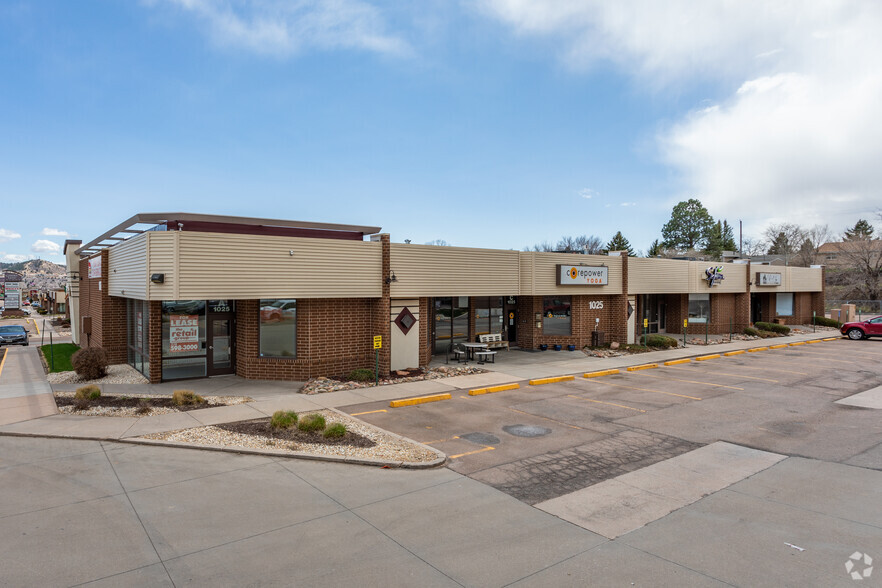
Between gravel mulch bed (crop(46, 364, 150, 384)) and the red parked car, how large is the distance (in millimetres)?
38393

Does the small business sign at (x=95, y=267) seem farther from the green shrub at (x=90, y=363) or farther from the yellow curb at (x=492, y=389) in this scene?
the yellow curb at (x=492, y=389)

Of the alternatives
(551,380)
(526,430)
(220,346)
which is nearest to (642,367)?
(551,380)

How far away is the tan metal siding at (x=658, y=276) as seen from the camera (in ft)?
87.4

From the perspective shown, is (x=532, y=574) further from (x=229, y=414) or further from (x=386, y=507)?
(x=229, y=414)

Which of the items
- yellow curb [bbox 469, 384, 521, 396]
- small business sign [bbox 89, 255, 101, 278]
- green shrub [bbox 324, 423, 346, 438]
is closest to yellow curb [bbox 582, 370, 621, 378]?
yellow curb [bbox 469, 384, 521, 396]

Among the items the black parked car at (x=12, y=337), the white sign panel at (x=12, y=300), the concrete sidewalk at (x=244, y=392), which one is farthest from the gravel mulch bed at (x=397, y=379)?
the white sign panel at (x=12, y=300)

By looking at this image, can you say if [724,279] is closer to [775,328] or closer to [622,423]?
[775,328]

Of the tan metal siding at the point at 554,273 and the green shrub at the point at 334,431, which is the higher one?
the tan metal siding at the point at 554,273

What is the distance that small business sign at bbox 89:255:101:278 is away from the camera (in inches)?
790

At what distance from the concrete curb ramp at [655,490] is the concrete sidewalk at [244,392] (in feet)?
24.3

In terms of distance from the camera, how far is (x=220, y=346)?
17.1 m

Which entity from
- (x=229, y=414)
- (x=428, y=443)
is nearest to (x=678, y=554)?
(x=428, y=443)

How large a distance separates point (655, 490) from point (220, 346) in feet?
46.5

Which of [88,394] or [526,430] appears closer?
[526,430]
